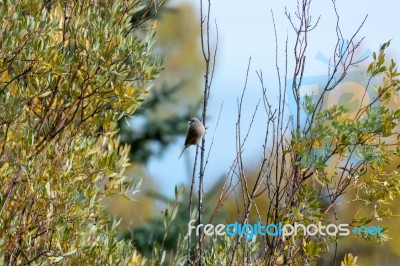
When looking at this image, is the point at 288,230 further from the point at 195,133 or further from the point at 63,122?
the point at 63,122

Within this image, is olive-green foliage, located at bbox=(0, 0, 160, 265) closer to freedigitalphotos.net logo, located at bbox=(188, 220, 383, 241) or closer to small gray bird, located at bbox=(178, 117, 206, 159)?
small gray bird, located at bbox=(178, 117, 206, 159)

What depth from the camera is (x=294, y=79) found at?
12.2 feet

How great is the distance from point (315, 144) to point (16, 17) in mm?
1709

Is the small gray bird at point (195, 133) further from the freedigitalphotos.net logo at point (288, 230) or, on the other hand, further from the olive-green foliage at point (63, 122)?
the freedigitalphotos.net logo at point (288, 230)

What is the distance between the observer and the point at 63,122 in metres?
4.00

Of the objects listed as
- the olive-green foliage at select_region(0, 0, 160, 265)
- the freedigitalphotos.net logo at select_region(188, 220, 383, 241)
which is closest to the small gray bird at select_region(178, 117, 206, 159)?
the olive-green foliage at select_region(0, 0, 160, 265)

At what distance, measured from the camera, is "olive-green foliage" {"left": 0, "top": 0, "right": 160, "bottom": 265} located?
3.64 meters

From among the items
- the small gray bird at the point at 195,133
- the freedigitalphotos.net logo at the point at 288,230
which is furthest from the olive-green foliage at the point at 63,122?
the freedigitalphotos.net logo at the point at 288,230

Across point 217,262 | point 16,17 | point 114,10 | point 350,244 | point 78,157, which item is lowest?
point 217,262

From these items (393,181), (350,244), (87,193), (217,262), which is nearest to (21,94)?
(87,193)

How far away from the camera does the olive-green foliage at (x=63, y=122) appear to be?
11.9 ft

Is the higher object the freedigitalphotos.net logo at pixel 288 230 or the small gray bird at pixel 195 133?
the small gray bird at pixel 195 133

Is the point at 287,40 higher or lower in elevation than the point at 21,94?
higher

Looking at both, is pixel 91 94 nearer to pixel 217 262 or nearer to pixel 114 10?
pixel 114 10
